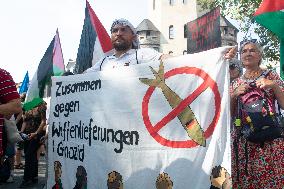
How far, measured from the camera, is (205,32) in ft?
12.7

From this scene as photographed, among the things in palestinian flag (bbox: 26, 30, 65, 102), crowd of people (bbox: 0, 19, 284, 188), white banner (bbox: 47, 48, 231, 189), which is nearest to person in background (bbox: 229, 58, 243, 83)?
crowd of people (bbox: 0, 19, 284, 188)

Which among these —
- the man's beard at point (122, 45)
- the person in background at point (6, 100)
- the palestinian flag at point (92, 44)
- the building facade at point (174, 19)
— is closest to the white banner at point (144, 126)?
the man's beard at point (122, 45)

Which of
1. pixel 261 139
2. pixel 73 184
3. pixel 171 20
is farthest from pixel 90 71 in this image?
pixel 171 20

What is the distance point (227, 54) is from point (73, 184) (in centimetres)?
210

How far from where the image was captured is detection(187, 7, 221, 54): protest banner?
12.0ft

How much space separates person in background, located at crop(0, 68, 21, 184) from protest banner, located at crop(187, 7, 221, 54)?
1798 mm

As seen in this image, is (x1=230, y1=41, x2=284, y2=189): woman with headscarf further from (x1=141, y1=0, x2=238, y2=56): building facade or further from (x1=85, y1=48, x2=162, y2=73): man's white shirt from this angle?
(x1=141, y1=0, x2=238, y2=56): building facade

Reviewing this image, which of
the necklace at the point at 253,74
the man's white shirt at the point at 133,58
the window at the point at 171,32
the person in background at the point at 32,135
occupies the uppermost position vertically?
the window at the point at 171,32

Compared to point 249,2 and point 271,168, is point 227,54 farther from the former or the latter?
point 249,2

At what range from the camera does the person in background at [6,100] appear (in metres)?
2.94

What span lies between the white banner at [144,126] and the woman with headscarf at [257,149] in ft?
1.09

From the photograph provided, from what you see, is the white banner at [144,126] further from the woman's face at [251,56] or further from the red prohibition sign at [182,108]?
the woman's face at [251,56]

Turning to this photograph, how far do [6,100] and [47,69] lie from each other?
4.20m

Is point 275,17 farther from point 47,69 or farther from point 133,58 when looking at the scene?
point 47,69
